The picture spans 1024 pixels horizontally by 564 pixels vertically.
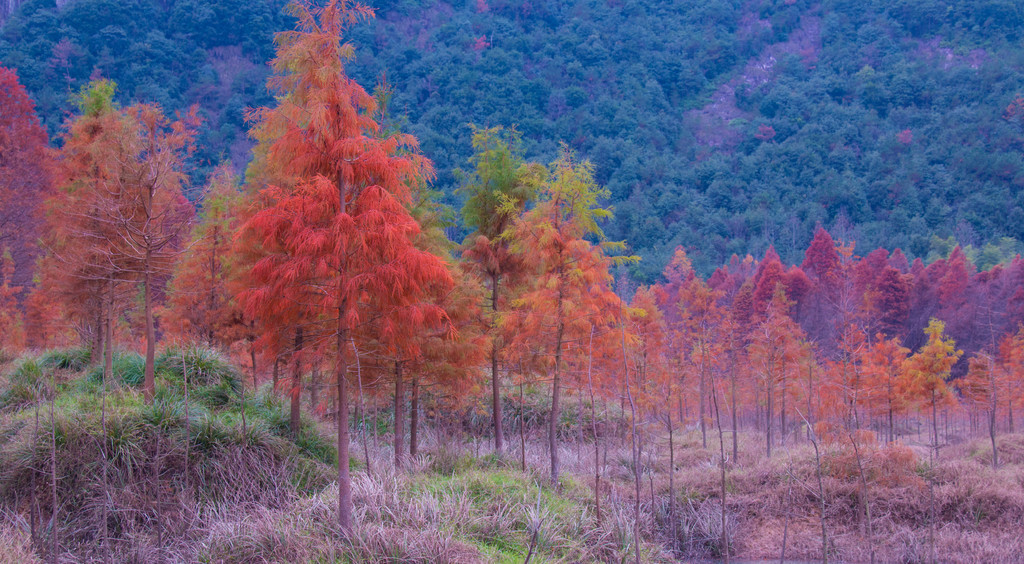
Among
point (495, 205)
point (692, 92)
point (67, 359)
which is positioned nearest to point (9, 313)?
point (67, 359)

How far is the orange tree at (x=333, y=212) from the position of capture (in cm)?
752

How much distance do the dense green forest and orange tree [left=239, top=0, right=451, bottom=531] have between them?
228ft

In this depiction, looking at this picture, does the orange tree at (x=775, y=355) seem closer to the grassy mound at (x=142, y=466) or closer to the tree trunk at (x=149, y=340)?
the grassy mound at (x=142, y=466)

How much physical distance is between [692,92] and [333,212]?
143889mm

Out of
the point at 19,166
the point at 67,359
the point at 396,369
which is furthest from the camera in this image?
the point at 19,166

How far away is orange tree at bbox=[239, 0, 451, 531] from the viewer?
7520 mm

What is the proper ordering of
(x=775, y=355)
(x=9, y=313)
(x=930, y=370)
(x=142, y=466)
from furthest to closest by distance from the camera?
(x=9, y=313) < (x=930, y=370) < (x=775, y=355) < (x=142, y=466)

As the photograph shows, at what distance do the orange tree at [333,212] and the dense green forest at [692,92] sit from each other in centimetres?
6946

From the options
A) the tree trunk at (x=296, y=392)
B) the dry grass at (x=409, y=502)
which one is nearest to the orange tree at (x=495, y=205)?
the dry grass at (x=409, y=502)

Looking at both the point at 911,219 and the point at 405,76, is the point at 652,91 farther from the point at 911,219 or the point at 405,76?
the point at 911,219

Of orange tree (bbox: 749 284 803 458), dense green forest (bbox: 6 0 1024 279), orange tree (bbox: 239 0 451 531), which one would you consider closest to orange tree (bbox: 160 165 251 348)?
orange tree (bbox: 239 0 451 531)

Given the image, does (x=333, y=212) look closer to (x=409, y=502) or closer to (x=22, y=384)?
(x=409, y=502)

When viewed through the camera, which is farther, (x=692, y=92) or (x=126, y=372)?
(x=692, y=92)

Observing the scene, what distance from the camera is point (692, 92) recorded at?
138m
